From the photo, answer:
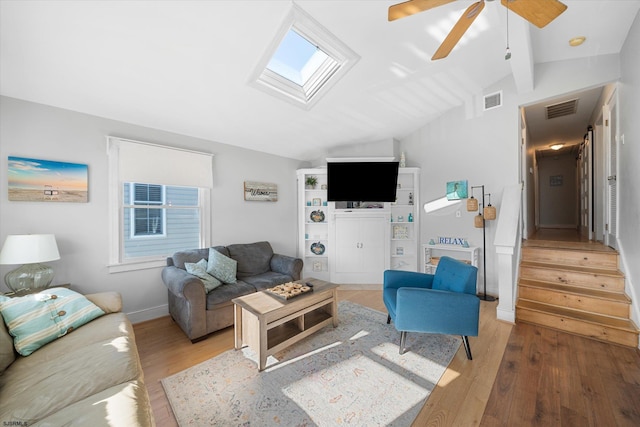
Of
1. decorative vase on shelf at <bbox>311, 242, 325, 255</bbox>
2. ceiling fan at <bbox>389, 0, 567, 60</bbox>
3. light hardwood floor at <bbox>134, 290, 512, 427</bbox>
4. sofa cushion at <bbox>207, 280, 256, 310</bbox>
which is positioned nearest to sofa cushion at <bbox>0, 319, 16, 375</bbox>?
light hardwood floor at <bbox>134, 290, 512, 427</bbox>

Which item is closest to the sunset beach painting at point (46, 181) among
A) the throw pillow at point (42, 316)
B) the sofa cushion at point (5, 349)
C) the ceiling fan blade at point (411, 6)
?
the throw pillow at point (42, 316)

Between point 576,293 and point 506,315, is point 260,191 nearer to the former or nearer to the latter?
point 506,315

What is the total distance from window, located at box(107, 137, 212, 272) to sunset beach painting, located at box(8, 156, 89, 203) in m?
0.27

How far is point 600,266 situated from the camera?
2852mm

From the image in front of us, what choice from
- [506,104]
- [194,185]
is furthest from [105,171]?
[506,104]

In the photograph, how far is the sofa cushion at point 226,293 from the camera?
258cm

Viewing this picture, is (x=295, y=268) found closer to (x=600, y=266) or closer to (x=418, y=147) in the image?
(x=418, y=147)

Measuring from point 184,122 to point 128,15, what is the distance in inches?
52.8

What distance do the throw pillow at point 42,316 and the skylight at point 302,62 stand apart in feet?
8.20

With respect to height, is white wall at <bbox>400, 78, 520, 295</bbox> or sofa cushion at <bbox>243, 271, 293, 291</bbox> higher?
white wall at <bbox>400, 78, 520, 295</bbox>

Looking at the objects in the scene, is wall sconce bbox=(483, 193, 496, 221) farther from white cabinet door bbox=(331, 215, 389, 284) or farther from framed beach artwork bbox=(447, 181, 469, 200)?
white cabinet door bbox=(331, 215, 389, 284)

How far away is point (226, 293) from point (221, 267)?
0.43 metres

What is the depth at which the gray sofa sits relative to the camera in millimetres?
2457

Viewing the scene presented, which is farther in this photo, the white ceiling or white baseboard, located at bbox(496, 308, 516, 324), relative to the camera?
white baseboard, located at bbox(496, 308, 516, 324)
